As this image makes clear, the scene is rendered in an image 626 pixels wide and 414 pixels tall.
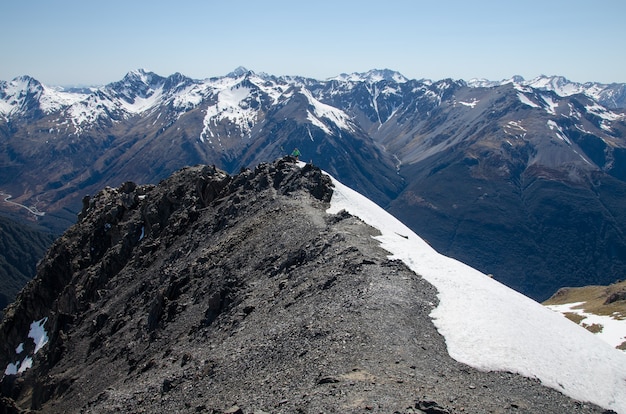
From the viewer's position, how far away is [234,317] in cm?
4247

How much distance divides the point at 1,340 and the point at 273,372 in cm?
7870

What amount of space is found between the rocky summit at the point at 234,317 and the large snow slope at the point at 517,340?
1109 millimetres

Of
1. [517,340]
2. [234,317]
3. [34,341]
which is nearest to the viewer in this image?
[517,340]

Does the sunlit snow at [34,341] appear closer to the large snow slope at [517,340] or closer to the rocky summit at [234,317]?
the rocky summit at [234,317]

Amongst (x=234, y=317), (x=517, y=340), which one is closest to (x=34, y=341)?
(x=234, y=317)

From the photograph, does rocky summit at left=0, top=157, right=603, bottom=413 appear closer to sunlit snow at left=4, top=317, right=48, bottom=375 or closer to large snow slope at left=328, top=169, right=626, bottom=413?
sunlit snow at left=4, top=317, right=48, bottom=375

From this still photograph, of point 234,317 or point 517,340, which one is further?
point 234,317

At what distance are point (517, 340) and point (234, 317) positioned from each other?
23106 mm

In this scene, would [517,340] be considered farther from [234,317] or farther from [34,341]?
[34,341]

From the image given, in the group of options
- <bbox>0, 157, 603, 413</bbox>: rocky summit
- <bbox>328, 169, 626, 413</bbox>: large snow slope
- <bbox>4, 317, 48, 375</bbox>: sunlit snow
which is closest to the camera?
<bbox>0, 157, 603, 413</bbox>: rocky summit

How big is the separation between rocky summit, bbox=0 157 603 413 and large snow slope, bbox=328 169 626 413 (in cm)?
111

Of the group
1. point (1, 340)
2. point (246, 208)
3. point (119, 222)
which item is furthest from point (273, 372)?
point (1, 340)

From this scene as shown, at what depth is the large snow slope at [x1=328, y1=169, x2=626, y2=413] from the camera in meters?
28.9

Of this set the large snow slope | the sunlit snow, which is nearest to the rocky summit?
the sunlit snow
